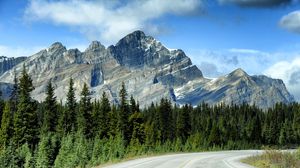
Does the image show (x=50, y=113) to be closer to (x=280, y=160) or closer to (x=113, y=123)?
(x=113, y=123)

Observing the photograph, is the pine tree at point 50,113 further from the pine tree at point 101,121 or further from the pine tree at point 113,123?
the pine tree at point 113,123

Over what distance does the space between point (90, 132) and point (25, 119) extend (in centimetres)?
2284

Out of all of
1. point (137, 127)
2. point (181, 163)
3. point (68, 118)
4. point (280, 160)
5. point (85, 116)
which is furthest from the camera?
point (137, 127)

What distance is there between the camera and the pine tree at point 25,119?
64.9 metres

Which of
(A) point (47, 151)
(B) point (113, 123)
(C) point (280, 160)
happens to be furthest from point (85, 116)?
(C) point (280, 160)

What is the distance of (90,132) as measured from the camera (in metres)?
86.8

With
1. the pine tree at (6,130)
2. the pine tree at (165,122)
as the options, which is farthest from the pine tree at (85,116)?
the pine tree at (165,122)

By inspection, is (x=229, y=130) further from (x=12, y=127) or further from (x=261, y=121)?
(x=12, y=127)

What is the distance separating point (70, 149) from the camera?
204 feet

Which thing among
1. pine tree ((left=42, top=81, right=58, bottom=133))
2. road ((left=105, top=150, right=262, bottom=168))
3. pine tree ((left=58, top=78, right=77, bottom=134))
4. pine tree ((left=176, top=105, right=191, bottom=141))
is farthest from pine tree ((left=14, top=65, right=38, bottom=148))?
pine tree ((left=176, top=105, right=191, bottom=141))

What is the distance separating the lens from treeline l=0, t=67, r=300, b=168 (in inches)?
2265

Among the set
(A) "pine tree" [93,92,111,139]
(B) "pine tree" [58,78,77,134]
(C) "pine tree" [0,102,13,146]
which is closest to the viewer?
(C) "pine tree" [0,102,13,146]

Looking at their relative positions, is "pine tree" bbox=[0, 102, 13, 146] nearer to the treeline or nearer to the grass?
the treeline

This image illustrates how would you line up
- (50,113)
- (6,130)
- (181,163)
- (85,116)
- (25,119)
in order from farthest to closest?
1. (85,116)
2. (50,113)
3. (6,130)
4. (25,119)
5. (181,163)
